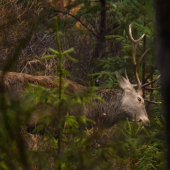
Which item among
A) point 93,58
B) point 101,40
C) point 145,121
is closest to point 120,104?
point 145,121

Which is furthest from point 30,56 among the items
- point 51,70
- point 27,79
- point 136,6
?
point 136,6

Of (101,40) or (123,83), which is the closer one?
(123,83)

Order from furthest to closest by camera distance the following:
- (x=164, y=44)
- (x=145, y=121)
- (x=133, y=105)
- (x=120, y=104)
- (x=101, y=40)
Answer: (x=101, y=40), (x=120, y=104), (x=133, y=105), (x=145, y=121), (x=164, y=44)

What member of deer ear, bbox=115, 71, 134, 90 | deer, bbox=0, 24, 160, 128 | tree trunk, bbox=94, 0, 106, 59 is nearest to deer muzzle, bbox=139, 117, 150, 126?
deer, bbox=0, 24, 160, 128

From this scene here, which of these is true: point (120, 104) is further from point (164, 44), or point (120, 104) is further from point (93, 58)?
point (164, 44)

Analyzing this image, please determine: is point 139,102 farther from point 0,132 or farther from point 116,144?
point 0,132

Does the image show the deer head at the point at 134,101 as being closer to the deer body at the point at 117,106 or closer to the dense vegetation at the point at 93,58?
the deer body at the point at 117,106

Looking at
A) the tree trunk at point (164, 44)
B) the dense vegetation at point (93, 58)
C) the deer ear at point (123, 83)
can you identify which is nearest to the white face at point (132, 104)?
the deer ear at point (123, 83)

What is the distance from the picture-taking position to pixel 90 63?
25.0ft

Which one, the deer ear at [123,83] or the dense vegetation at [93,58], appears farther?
the deer ear at [123,83]

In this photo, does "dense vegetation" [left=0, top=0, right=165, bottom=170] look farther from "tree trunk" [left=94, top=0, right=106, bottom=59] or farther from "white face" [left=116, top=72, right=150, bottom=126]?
"white face" [left=116, top=72, right=150, bottom=126]

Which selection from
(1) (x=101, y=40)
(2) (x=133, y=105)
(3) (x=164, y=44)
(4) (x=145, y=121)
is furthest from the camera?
(1) (x=101, y=40)

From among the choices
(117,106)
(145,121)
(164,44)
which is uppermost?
(164,44)

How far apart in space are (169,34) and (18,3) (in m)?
7.26
